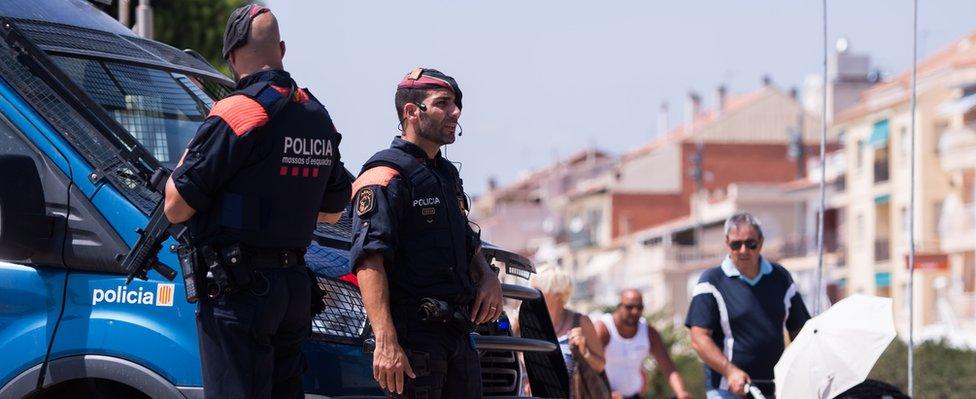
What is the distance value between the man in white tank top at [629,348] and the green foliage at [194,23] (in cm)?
1343

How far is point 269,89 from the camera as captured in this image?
20.5 ft

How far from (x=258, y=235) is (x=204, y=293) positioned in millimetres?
257

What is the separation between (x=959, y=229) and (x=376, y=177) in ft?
201

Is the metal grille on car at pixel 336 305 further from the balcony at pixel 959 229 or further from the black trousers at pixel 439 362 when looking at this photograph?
the balcony at pixel 959 229

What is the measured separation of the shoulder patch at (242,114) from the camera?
20.2ft

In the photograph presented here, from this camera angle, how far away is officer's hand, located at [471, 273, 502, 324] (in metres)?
6.82

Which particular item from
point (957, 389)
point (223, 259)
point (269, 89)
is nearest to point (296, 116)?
point (269, 89)

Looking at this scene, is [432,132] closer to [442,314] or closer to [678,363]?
[442,314]

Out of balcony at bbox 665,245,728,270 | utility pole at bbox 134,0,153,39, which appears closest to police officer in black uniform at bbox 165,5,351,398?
utility pole at bbox 134,0,153,39

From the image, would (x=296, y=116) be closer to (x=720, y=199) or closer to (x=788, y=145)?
(x=720, y=199)

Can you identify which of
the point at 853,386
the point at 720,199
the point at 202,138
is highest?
the point at 720,199

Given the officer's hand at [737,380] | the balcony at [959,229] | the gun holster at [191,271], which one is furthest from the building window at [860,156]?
the gun holster at [191,271]

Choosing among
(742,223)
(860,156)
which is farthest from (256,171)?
(860,156)

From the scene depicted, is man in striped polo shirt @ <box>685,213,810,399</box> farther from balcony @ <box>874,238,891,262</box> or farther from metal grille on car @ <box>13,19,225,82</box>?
balcony @ <box>874,238,891,262</box>
